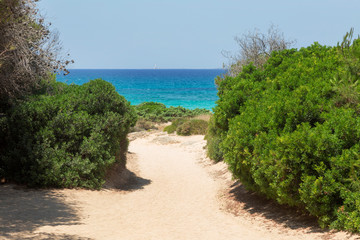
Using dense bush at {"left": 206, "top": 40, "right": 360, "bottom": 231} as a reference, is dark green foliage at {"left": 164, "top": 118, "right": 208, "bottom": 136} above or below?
below

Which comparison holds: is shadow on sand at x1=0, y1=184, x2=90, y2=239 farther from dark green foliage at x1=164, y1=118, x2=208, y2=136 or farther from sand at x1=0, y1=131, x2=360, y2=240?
dark green foliage at x1=164, y1=118, x2=208, y2=136

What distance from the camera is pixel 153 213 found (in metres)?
10.5

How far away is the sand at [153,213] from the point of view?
7918 mm

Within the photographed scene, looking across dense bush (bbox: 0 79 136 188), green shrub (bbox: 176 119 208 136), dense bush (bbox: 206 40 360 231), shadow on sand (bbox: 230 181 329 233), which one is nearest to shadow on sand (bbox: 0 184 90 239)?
dense bush (bbox: 0 79 136 188)

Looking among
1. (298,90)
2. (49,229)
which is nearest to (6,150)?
(49,229)

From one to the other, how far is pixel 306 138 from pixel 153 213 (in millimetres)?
4795

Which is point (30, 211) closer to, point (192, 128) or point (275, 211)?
point (275, 211)

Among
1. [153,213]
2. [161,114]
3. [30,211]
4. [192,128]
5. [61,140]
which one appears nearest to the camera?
[30,211]

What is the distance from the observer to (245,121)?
10.1 metres

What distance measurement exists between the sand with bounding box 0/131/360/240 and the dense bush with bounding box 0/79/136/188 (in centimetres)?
57

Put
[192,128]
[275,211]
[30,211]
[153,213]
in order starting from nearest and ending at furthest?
[30,211] < [275,211] < [153,213] < [192,128]

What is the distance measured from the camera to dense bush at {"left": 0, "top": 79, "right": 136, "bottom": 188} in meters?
11.4

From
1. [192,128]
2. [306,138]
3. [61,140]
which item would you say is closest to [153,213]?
[61,140]

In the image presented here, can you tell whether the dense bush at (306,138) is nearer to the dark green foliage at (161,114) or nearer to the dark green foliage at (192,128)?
the dark green foliage at (192,128)
